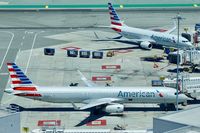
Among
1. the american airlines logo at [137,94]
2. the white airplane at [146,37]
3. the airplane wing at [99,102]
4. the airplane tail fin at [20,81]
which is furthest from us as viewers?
the white airplane at [146,37]

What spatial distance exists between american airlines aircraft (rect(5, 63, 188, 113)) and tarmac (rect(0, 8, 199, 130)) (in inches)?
84.1

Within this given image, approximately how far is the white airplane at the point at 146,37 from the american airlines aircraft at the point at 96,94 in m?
39.2

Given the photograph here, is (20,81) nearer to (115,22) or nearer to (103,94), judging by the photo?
(103,94)

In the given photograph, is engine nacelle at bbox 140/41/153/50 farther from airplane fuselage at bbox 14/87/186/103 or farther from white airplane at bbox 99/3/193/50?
airplane fuselage at bbox 14/87/186/103

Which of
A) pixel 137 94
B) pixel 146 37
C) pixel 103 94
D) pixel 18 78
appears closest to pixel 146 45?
pixel 146 37

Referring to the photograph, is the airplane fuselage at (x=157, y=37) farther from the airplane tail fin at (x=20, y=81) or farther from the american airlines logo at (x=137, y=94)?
the airplane tail fin at (x=20, y=81)

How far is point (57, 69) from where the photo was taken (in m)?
133

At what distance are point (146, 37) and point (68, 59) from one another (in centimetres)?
1939

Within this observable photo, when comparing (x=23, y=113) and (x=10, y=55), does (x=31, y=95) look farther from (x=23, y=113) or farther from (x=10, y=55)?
(x=10, y=55)

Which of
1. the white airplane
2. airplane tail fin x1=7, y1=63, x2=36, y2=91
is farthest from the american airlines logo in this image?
the white airplane

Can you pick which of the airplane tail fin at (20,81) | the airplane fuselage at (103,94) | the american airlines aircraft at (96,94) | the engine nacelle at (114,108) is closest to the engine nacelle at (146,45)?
the american airlines aircraft at (96,94)

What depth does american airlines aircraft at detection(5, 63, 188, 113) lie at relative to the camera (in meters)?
105

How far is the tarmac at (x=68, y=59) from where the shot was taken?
105500mm

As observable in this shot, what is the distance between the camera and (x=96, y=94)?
4144 inches
